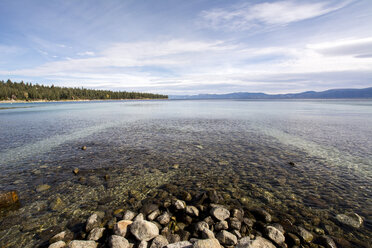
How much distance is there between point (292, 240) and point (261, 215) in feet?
5.39

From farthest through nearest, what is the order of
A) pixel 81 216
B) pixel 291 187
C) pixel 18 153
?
pixel 18 153
pixel 291 187
pixel 81 216

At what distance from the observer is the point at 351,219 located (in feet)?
26.8

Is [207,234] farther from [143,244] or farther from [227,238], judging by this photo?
[143,244]

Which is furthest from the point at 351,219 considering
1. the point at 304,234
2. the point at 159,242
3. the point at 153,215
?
the point at 153,215

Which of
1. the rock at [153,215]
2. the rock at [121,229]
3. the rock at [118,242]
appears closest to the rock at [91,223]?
the rock at [121,229]

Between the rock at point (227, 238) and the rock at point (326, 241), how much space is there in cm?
336

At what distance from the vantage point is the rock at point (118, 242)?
634 cm

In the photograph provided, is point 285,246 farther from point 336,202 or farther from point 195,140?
point 195,140

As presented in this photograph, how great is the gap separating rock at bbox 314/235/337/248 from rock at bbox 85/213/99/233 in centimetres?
930

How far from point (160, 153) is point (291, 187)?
38.2ft

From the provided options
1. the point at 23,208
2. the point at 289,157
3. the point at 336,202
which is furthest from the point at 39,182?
the point at 289,157

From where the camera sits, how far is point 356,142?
21828 mm

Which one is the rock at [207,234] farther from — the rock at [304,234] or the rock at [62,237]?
the rock at [62,237]

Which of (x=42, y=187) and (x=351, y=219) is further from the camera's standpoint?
(x=42, y=187)
